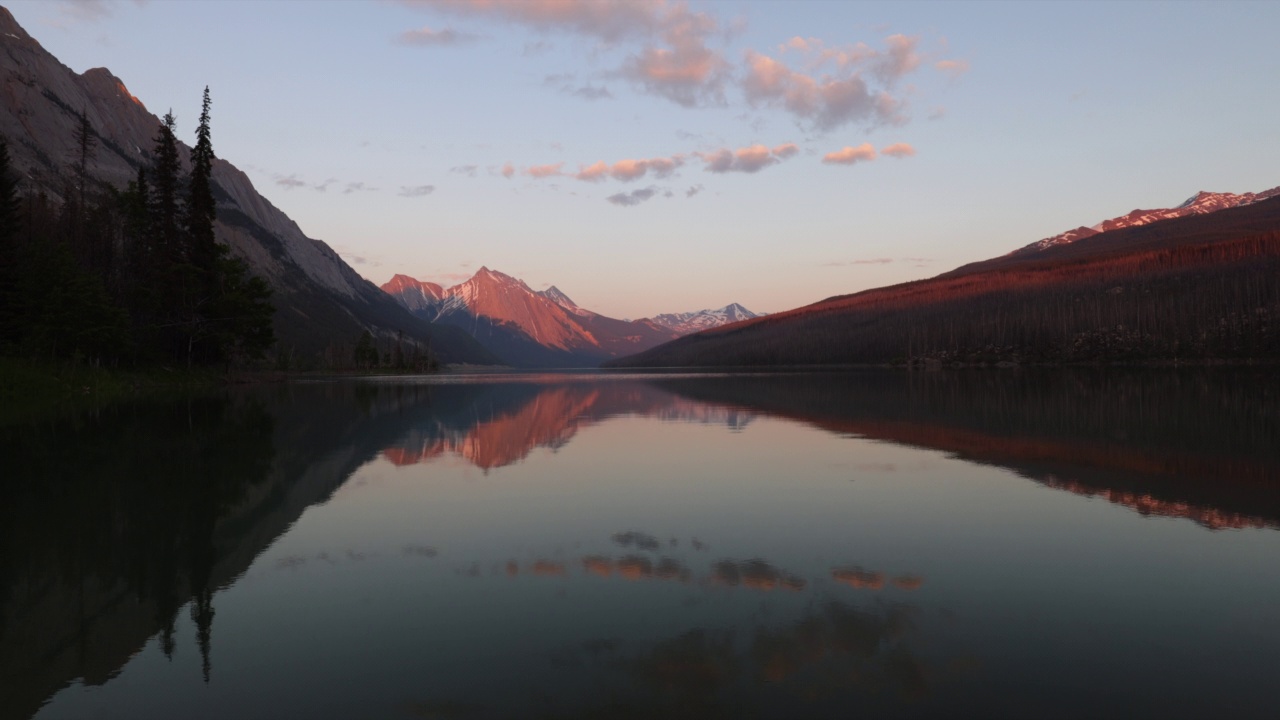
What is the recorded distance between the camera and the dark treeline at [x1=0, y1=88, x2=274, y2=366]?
59750 millimetres

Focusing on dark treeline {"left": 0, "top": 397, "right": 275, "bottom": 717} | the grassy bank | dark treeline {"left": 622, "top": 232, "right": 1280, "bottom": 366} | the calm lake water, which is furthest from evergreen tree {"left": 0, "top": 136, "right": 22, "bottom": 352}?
dark treeline {"left": 622, "top": 232, "right": 1280, "bottom": 366}

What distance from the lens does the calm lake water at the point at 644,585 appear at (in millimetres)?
7316

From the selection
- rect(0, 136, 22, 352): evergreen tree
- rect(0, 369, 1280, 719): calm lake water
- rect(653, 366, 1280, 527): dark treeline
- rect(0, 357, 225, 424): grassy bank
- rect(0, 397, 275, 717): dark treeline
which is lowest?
rect(653, 366, 1280, 527): dark treeline

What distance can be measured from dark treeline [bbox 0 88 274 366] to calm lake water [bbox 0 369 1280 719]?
148 feet

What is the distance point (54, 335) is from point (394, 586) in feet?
205

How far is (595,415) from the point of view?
4500 cm

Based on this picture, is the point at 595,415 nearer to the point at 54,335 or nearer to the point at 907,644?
the point at 907,644

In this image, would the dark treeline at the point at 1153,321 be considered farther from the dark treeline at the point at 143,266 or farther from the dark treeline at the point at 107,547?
the dark treeline at the point at 107,547

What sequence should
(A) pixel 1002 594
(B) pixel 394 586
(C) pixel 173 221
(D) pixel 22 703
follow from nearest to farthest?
(D) pixel 22 703 < (A) pixel 1002 594 < (B) pixel 394 586 < (C) pixel 173 221

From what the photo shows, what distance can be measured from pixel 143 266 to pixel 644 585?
3349 inches

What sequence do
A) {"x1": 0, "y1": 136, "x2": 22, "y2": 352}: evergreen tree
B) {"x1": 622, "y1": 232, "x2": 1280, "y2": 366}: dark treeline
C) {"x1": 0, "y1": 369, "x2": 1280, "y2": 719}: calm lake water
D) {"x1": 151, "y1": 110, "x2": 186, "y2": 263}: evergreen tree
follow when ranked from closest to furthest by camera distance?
{"x1": 0, "y1": 369, "x2": 1280, "y2": 719}: calm lake water → {"x1": 0, "y1": 136, "x2": 22, "y2": 352}: evergreen tree → {"x1": 151, "y1": 110, "x2": 186, "y2": 263}: evergreen tree → {"x1": 622, "y1": 232, "x2": 1280, "y2": 366}: dark treeline

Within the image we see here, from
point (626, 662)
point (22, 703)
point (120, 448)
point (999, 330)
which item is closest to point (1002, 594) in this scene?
point (626, 662)

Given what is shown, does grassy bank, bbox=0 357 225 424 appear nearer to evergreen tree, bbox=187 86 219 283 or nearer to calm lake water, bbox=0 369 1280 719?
evergreen tree, bbox=187 86 219 283

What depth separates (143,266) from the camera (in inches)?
3009
